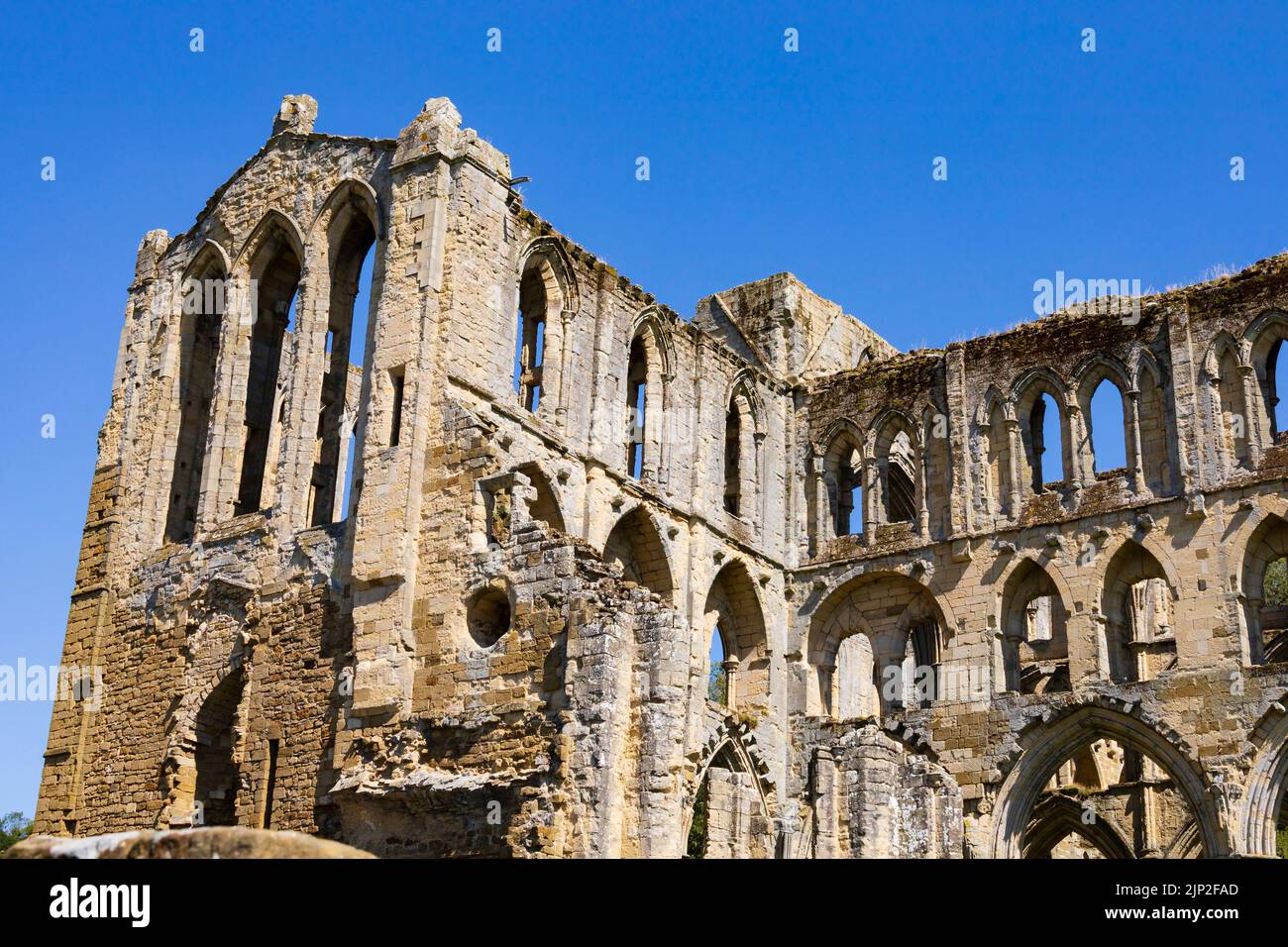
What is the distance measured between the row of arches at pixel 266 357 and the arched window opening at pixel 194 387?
0.04 feet

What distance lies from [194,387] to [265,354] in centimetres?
117

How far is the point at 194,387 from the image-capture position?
72.1 ft

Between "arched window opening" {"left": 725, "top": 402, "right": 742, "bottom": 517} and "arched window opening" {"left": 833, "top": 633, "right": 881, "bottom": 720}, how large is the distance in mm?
2918

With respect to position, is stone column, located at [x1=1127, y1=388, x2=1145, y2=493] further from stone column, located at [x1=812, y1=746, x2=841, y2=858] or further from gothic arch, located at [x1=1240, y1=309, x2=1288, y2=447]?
stone column, located at [x1=812, y1=746, x2=841, y2=858]

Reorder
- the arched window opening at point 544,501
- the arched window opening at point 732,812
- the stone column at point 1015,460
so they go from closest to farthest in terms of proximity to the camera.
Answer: the arched window opening at point 544,501 → the arched window opening at point 732,812 → the stone column at point 1015,460

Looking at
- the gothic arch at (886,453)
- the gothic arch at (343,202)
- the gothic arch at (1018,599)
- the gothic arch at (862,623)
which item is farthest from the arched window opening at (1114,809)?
the gothic arch at (343,202)

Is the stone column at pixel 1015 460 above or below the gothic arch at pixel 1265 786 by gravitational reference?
above

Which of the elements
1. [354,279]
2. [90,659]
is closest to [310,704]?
[90,659]

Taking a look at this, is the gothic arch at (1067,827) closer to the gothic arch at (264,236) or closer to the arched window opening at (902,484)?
the arched window opening at (902,484)

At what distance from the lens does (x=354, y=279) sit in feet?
69.1

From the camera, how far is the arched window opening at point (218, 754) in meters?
19.3

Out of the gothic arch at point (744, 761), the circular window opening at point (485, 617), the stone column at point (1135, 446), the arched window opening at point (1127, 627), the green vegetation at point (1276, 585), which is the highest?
the green vegetation at point (1276, 585)
